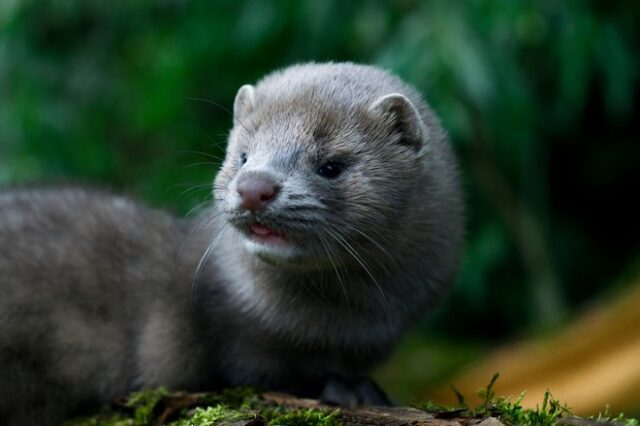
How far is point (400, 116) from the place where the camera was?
408 cm

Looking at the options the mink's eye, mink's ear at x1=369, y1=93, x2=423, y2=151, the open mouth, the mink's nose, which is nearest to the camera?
the mink's nose

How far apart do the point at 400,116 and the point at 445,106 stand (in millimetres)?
2956

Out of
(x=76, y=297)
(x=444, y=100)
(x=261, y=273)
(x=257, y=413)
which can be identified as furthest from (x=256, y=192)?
(x=444, y=100)

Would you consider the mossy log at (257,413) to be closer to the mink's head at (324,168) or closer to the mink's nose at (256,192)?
the mink's head at (324,168)

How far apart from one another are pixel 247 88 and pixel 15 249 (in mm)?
1311

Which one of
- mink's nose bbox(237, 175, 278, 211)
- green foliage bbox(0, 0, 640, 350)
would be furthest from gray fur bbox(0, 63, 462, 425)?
green foliage bbox(0, 0, 640, 350)

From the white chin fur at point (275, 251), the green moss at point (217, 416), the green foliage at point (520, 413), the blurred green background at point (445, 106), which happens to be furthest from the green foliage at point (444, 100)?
the green foliage at point (520, 413)

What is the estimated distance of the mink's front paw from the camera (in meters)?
3.88

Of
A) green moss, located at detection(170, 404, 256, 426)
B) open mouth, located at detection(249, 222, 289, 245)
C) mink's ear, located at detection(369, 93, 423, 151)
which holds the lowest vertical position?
green moss, located at detection(170, 404, 256, 426)

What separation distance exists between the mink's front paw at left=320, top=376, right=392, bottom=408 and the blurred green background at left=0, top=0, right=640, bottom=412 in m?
3.19

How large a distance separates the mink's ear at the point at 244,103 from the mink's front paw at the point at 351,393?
4.13 ft

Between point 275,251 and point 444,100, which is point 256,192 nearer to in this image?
point 275,251

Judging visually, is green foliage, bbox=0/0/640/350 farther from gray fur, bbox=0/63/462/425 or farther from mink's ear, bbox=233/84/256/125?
gray fur, bbox=0/63/462/425

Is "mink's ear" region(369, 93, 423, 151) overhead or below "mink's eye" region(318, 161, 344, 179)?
overhead
